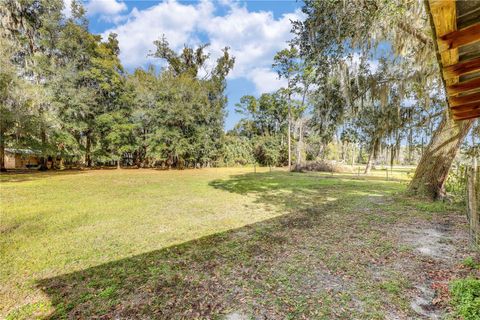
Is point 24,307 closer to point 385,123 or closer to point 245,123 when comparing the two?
point 385,123

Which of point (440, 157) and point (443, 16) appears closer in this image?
point (443, 16)

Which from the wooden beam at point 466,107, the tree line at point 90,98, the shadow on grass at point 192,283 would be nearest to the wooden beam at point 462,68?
→ the wooden beam at point 466,107

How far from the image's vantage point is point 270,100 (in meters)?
26.1

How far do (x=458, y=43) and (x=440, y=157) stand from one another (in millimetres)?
5811

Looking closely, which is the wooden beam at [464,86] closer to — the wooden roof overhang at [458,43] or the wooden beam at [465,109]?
the wooden roof overhang at [458,43]

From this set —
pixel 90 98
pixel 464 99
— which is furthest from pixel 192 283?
pixel 90 98

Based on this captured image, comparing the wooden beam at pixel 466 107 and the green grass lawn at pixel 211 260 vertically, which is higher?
the wooden beam at pixel 466 107

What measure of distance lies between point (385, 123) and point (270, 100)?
1957cm

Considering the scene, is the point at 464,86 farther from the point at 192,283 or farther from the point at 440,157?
the point at 440,157

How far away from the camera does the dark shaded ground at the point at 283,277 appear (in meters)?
1.99

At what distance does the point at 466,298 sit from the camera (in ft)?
6.47

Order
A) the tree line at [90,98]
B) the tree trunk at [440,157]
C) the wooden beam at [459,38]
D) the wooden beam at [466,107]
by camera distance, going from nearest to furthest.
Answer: the wooden beam at [459,38], the wooden beam at [466,107], the tree trunk at [440,157], the tree line at [90,98]

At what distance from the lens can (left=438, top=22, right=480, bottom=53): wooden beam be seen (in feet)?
3.76

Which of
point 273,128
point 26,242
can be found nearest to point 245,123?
point 273,128
